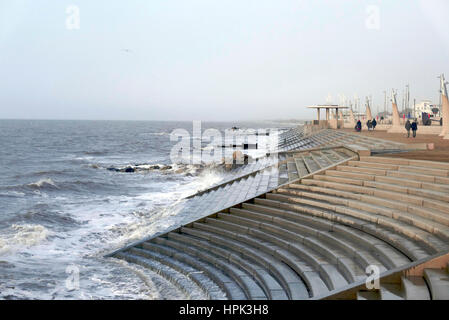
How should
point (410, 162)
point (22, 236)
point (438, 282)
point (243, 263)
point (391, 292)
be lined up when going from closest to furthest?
1. point (438, 282)
2. point (391, 292)
3. point (243, 263)
4. point (410, 162)
5. point (22, 236)

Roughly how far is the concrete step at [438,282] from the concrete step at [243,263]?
8.08 ft

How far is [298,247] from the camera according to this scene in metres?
9.54

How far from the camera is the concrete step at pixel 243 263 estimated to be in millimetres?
8094

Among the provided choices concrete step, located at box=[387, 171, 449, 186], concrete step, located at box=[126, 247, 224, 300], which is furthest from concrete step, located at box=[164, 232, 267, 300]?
concrete step, located at box=[387, 171, 449, 186]

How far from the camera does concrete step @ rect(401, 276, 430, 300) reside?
5.88 metres

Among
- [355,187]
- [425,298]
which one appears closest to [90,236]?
[355,187]

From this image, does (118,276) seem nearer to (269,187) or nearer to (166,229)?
(166,229)

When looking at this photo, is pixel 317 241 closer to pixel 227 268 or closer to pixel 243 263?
pixel 243 263

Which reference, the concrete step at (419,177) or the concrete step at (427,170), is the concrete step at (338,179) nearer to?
the concrete step at (419,177)

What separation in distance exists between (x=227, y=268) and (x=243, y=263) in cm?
37

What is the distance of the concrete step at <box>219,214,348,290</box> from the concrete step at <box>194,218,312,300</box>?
0.27 metres

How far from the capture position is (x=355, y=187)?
472 inches

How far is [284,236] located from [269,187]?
13.9 feet

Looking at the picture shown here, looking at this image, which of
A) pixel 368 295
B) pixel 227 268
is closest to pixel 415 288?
pixel 368 295
